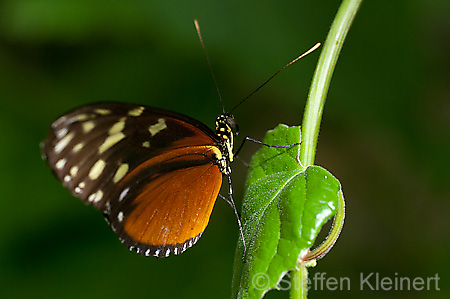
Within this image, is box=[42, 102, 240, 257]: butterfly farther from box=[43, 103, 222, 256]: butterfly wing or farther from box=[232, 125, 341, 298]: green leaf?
box=[232, 125, 341, 298]: green leaf

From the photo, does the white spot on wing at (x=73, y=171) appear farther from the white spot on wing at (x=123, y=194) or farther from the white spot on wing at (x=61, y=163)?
the white spot on wing at (x=123, y=194)

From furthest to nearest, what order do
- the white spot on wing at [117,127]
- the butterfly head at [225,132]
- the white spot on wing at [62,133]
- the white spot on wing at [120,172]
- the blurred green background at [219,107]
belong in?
1. the blurred green background at [219,107]
2. the butterfly head at [225,132]
3. the white spot on wing at [120,172]
4. the white spot on wing at [117,127]
5. the white spot on wing at [62,133]

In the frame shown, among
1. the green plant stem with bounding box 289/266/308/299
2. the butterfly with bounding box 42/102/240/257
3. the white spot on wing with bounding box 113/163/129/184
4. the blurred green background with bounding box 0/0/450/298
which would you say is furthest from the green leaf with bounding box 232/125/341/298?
the blurred green background with bounding box 0/0/450/298

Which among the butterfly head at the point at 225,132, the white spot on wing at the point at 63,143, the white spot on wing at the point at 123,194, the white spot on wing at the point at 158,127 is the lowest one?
the white spot on wing at the point at 63,143

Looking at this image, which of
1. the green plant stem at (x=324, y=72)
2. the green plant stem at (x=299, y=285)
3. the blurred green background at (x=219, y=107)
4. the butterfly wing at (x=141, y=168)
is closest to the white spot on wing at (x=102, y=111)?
the butterfly wing at (x=141, y=168)

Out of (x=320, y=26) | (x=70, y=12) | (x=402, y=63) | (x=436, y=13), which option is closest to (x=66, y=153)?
(x=70, y=12)

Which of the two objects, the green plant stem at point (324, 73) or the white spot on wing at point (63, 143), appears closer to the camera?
the green plant stem at point (324, 73)

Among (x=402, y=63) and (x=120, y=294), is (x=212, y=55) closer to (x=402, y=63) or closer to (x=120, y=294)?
(x=402, y=63)
